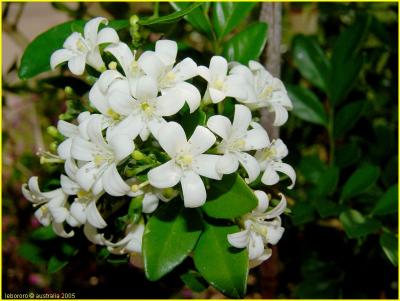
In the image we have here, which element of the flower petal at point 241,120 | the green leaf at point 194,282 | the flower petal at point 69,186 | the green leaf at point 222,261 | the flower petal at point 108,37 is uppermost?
the flower petal at point 108,37

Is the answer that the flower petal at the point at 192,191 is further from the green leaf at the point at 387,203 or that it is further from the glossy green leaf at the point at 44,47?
the green leaf at the point at 387,203

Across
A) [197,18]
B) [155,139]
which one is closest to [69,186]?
[155,139]

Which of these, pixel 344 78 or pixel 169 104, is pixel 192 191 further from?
pixel 344 78

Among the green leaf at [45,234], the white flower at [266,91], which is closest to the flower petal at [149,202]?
the white flower at [266,91]

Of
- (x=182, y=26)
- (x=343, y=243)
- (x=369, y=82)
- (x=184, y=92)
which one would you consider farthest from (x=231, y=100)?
(x=369, y=82)

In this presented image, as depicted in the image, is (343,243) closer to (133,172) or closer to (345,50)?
(345,50)

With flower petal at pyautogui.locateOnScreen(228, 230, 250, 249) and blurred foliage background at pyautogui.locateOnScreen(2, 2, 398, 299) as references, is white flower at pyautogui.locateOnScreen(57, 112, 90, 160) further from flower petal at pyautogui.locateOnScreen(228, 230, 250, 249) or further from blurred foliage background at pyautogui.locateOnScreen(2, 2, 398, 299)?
flower petal at pyautogui.locateOnScreen(228, 230, 250, 249)
